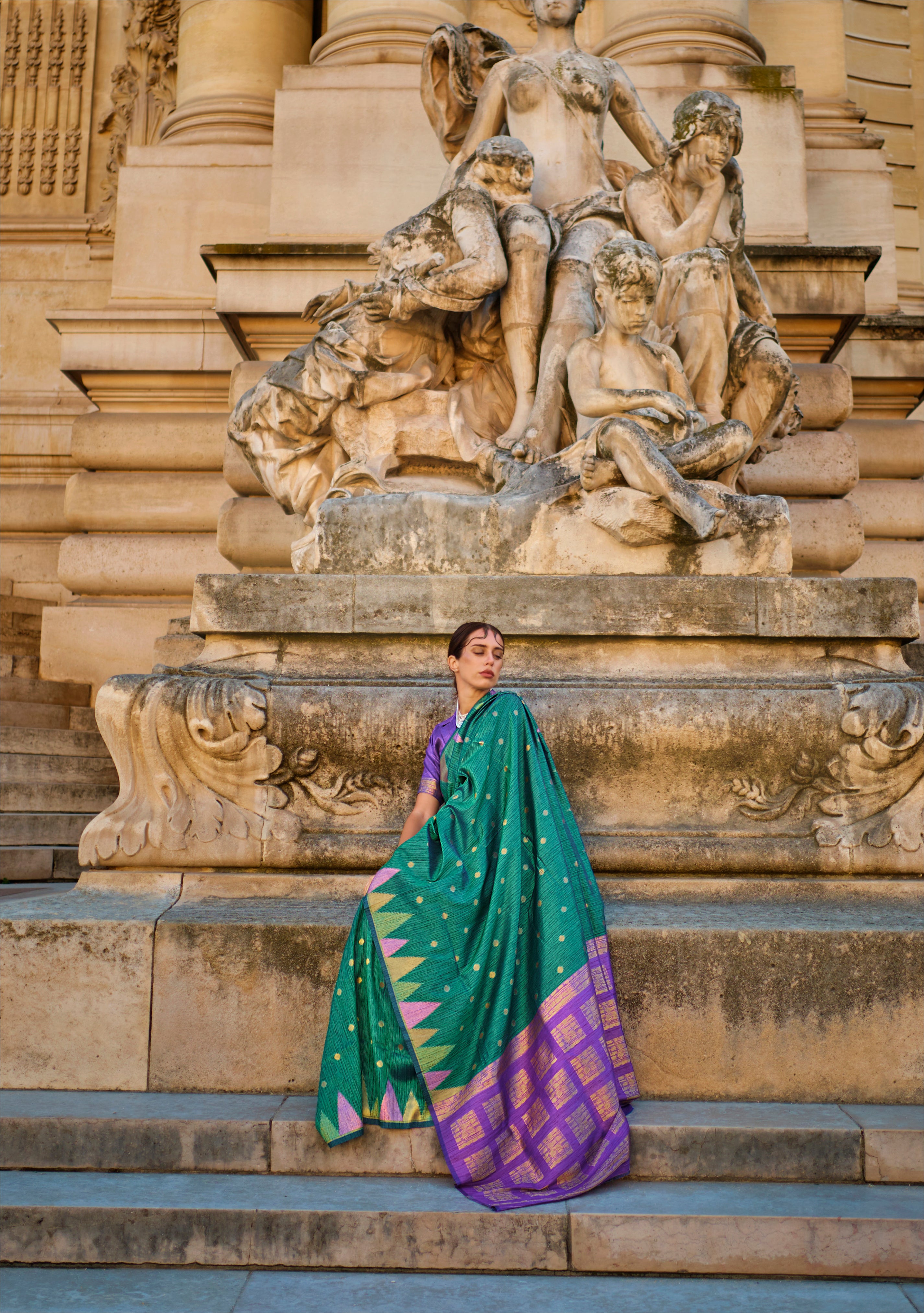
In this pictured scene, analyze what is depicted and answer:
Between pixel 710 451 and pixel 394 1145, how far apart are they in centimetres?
308

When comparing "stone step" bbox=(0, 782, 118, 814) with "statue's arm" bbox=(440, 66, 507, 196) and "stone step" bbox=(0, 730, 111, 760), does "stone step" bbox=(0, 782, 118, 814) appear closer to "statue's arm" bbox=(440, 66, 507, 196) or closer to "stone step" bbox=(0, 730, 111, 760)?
"stone step" bbox=(0, 730, 111, 760)

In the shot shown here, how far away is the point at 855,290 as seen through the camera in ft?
26.8

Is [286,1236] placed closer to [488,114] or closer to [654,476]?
[654,476]

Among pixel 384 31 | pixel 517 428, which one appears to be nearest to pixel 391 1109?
pixel 517 428

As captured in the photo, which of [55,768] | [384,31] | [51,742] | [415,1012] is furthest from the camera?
[384,31]

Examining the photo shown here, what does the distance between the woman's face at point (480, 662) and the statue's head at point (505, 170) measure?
9.96ft

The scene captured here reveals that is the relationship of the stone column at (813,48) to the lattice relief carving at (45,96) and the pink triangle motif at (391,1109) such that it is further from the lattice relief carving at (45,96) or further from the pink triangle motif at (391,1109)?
the pink triangle motif at (391,1109)

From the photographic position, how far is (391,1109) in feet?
11.5

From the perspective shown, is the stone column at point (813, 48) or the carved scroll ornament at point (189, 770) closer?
the carved scroll ornament at point (189, 770)

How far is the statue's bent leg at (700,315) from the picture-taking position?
19.5 feet

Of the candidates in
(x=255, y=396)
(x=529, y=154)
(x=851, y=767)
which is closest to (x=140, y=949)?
(x=851, y=767)

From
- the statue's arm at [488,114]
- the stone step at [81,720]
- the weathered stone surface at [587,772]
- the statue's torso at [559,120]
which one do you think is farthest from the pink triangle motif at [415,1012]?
the stone step at [81,720]

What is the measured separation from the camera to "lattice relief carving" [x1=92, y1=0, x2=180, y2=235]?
12.0m

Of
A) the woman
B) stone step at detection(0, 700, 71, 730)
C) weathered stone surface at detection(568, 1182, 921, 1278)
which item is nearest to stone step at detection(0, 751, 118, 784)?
stone step at detection(0, 700, 71, 730)
